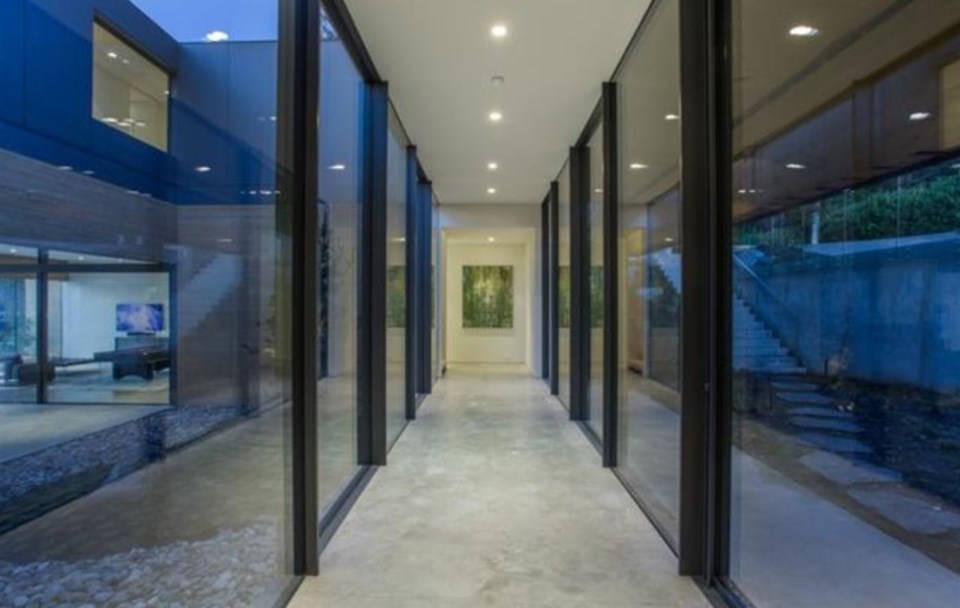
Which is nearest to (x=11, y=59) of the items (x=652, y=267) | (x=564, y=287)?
(x=652, y=267)

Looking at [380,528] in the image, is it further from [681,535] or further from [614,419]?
[614,419]

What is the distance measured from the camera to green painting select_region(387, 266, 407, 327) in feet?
19.6

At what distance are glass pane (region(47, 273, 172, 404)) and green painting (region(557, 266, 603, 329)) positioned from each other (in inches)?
180

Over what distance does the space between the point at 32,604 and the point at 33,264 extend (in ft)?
2.67

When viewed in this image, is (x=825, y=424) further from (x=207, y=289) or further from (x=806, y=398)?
(x=207, y=289)

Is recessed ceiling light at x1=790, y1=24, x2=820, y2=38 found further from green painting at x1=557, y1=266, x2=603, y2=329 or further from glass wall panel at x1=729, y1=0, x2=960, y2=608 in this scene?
green painting at x1=557, y1=266, x2=603, y2=329

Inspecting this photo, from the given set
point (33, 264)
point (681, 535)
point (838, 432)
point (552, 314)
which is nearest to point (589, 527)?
point (681, 535)

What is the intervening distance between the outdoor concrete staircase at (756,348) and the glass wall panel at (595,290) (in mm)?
2869

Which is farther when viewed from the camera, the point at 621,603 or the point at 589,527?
the point at 589,527

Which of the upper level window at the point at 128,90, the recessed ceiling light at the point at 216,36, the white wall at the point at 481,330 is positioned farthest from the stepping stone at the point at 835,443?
the white wall at the point at 481,330

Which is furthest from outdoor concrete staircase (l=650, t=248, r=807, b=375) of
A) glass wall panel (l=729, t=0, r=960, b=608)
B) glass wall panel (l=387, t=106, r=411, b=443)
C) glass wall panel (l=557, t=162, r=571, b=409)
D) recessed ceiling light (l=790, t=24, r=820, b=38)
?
glass wall panel (l=557, t=162, r=571, b=409)

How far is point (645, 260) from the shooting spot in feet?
14.4

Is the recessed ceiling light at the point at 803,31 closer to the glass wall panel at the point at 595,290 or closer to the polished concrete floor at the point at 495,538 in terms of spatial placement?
the polished concrete floor at the point at 495,538

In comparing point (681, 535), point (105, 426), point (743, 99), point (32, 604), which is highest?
point (743, 99)
